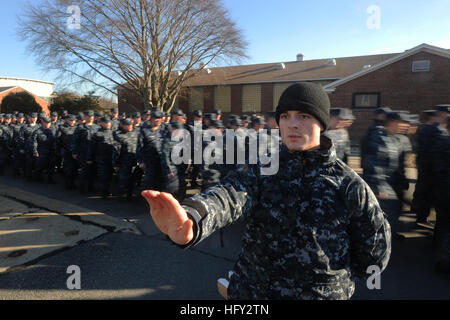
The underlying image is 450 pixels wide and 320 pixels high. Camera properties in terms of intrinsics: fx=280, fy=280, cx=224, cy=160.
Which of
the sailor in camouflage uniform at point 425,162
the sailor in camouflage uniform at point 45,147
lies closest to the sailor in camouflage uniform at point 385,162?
the sailor in camouflage uniform at point 425,162

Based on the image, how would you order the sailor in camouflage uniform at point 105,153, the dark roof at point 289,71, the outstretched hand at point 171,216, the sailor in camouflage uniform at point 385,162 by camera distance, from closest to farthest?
the outstretched hand at point 171,216
the sailor in camouflage uniform at point 385,162
the sailor in camouflage uniform at point 105,153
the dark roof at point 289,71

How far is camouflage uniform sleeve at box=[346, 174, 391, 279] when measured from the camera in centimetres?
132

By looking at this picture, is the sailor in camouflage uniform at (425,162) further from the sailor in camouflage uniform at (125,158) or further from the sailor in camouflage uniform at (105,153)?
the sailor in camouflage uniform at (105,153)

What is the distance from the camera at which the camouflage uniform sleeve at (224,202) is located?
1113 millimetres

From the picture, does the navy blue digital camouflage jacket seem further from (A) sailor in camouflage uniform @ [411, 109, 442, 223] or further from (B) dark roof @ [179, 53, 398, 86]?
(B) dark roof @ [179, 53, 398, 86]

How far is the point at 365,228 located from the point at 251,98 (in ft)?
80.0

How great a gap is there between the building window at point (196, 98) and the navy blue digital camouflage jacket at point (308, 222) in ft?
86.5

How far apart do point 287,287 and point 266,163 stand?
62 centimetres

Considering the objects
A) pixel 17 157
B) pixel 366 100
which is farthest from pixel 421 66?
pixel 17 157

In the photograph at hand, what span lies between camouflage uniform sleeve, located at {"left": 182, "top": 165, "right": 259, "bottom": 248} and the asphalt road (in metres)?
2.16

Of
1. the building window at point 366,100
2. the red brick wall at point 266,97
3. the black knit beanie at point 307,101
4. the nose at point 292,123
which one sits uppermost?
the red brick wall at point 266,97

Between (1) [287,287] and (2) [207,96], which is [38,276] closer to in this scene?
(1) [287,287]

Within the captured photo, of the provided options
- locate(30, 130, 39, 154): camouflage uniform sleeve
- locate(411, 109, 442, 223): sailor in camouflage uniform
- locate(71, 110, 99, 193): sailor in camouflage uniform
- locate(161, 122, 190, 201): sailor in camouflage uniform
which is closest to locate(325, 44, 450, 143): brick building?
locate(411, 109, 442, 223): sailor in camouflage uniform

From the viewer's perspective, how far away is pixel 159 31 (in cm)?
2042
